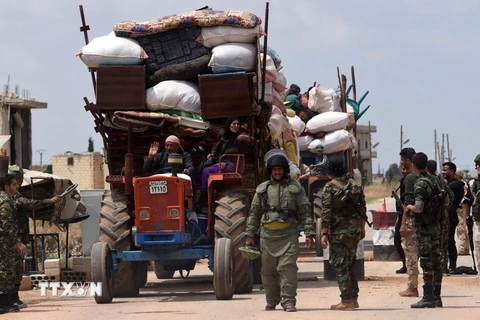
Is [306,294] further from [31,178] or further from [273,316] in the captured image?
[31,178]

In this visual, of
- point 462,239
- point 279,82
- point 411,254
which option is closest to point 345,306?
point 411,254

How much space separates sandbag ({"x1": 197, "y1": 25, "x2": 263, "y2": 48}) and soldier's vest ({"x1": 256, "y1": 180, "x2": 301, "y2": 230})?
377cm

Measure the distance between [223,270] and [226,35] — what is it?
11.9 feet

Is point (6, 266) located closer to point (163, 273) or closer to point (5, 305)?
point (5, 305)

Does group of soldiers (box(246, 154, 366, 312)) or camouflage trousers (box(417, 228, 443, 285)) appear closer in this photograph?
group of soldiers (box(246, 154, 366, 312))

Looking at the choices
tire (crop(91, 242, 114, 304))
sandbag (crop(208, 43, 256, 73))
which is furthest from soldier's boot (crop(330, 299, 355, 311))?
sandbag (crop(208, 43, 256, 73))

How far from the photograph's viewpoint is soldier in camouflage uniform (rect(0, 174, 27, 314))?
15.8m

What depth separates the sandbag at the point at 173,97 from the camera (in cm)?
1788

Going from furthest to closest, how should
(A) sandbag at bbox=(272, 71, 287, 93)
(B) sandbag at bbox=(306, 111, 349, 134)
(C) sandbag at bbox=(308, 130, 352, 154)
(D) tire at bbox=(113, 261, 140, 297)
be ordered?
(B) sandbag at bbox=(306, 111, 349, 134) → (C) sandbag at bbox=(308, 130, 352, 154) → (A) sandbag at bbox=(272, 71, 287, 93) → (D) tire at bbox=(113, 261, 140, 297)

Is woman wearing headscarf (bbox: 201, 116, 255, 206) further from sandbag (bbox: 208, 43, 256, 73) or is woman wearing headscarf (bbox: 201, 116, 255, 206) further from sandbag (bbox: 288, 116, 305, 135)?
sandbag (bbox: 288, 116, 305, 135)

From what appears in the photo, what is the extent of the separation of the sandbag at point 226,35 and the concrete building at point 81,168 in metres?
40.8

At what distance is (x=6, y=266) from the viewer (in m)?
15.9

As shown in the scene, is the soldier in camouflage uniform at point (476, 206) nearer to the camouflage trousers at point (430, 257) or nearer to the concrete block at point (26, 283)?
the camouflage trousers at point (430, 257)

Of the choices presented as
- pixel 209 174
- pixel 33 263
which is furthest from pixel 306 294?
pixel 33 263
